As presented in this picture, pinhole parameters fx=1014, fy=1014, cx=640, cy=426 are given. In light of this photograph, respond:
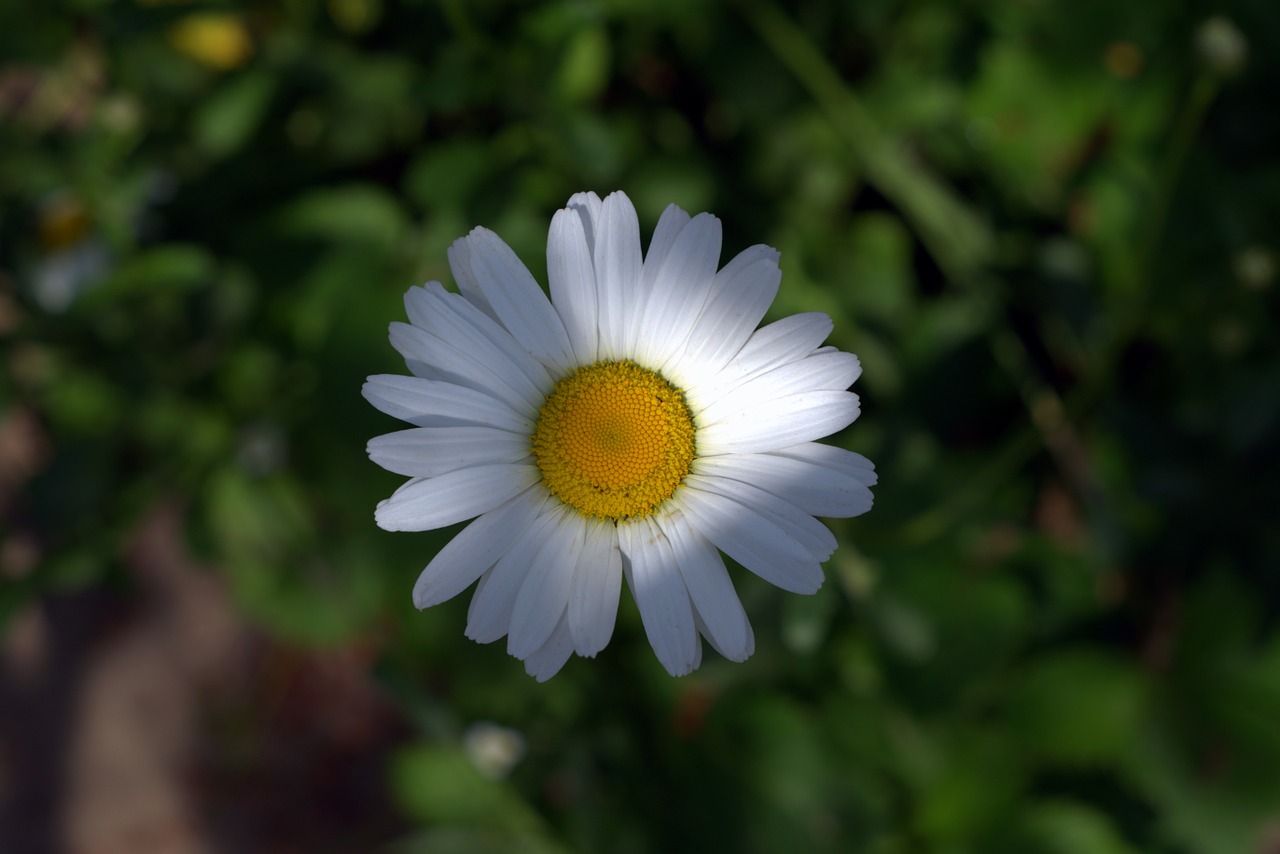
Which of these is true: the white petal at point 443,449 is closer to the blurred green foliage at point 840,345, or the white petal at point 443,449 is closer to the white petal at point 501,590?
the white petal at point 501,590

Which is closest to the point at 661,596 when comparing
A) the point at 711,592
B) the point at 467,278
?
the point at 711,592

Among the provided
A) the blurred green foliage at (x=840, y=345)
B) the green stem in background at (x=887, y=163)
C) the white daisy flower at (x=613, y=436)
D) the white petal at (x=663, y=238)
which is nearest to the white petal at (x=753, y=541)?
the white daisy flower at (x=613, y=436)

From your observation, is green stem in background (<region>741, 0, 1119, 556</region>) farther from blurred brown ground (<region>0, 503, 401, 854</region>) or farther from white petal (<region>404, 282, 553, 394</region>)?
blurred brown ground (<region>0, 503, 401, 854</region>)

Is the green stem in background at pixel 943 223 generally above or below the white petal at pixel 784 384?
above

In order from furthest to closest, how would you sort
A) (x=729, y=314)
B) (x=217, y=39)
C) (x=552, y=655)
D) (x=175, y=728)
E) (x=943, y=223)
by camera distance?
(x=175, y=728) < (x=217, y=39) < (x=943, y=223) < (x=729, y=314) < (x=552, y=655)

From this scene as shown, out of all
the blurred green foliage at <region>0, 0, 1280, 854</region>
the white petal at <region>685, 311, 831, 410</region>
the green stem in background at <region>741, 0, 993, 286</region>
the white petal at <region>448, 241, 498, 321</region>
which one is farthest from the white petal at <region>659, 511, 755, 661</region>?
the green stem in background at <region>741, 0, 993, 286</region>

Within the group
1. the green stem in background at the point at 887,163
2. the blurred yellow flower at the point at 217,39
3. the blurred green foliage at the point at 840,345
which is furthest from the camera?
the blurred yellow flower at the point at 217,39

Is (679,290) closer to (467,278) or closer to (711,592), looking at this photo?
(467,278)

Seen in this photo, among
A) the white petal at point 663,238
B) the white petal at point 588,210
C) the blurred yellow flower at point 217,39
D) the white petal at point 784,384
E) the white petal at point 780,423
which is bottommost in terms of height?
the white petal at point 780,423
